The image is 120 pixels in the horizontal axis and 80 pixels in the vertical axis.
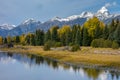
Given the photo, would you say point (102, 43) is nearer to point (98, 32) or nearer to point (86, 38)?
point (98, 32)

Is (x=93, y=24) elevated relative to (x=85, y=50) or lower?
elevated

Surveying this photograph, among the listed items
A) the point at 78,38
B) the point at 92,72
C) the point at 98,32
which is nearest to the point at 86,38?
the point at 78,38


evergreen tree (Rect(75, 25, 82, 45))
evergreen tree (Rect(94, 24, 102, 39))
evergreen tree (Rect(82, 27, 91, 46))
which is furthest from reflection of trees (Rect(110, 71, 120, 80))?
evergreen tree (Rect(75, 25, 82, 45))

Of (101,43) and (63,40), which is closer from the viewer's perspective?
(101,43)

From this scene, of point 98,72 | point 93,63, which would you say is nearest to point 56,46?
point 93,63

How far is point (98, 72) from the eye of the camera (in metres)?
64.8

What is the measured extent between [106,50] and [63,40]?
182ft

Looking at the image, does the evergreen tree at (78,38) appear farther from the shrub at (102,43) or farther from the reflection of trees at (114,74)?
the reflection of trees at (114,74)

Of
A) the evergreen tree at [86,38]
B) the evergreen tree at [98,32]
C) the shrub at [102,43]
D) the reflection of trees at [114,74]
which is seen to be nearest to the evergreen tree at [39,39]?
the evergreen tree at [86,38]

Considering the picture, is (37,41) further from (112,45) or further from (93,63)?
(93,63)

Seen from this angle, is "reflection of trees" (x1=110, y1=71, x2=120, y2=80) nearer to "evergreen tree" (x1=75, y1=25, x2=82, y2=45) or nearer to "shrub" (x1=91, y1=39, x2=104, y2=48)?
"shrub" (x1=91, y1=39, x2=104, y2=48)

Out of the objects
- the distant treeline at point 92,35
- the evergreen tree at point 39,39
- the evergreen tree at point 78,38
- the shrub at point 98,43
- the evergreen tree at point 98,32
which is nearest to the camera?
the shrub at point 98,43

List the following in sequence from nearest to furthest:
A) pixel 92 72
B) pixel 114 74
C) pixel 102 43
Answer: pixel 114 74, pixel 92 72, pixel 102 43

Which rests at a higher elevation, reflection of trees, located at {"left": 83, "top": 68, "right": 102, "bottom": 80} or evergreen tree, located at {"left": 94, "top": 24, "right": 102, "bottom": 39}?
evergreen tree, located at {"left": 94, "top": 24, "right": 102, "bottom": 39}
